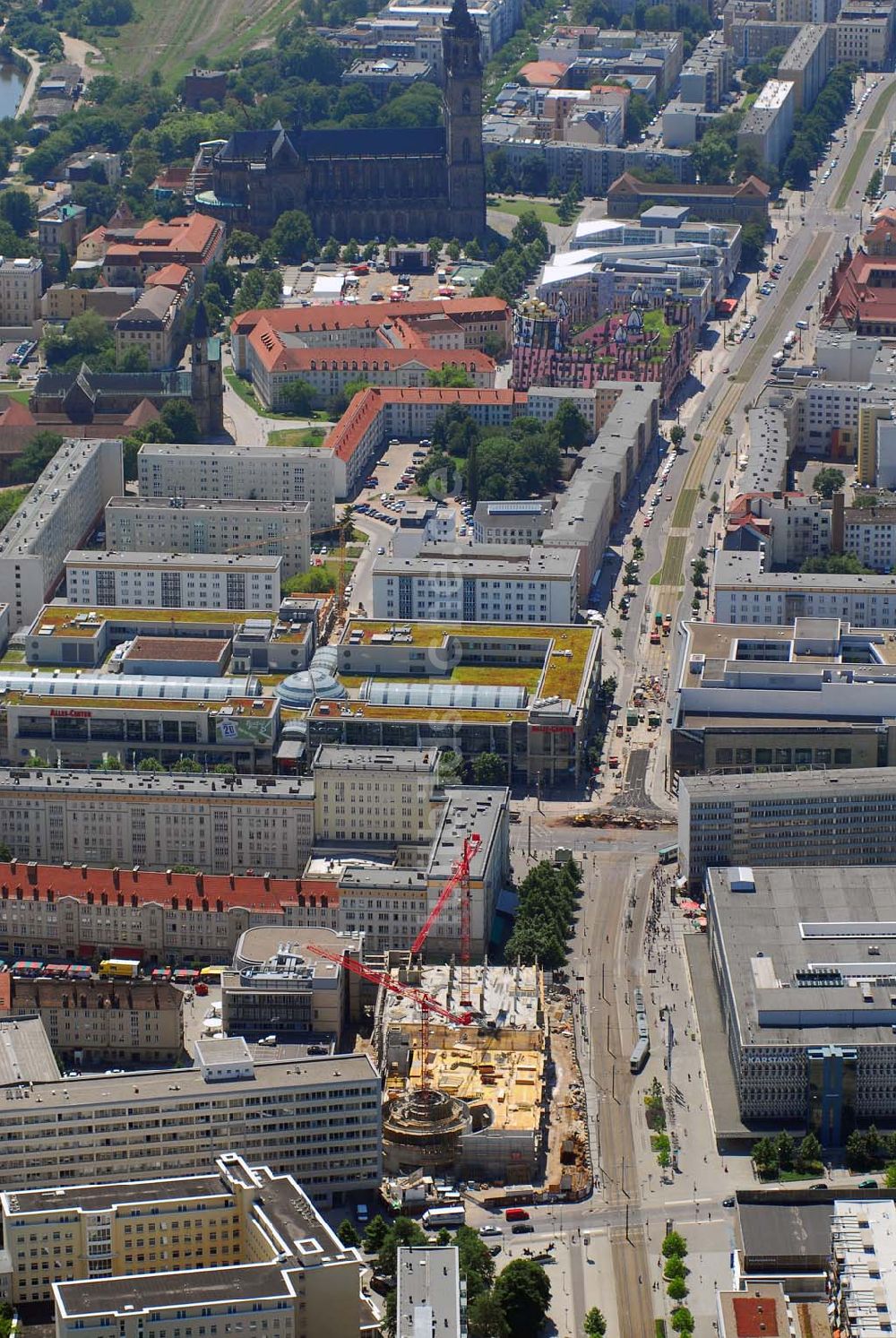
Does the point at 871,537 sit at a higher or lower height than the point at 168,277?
lower

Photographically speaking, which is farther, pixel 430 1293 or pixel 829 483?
pixel 829 483

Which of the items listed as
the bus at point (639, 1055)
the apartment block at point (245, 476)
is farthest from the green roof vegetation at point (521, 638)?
the bus at point (639, 1055)

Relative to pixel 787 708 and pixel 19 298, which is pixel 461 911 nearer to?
pixel 787 708

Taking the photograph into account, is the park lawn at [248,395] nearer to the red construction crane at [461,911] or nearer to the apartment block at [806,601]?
the apartment block at [806,601]

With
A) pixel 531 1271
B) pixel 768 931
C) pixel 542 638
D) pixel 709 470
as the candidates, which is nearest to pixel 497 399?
pixel 709 470

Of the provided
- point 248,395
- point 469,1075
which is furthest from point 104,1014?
point 248,395

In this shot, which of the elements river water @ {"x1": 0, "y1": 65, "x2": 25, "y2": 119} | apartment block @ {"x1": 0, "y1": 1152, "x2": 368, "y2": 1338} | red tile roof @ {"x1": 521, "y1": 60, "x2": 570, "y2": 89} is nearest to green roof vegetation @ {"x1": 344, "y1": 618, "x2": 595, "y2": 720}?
apartment block @ {"x1": 0, "y1": 1152, "x2": 368, "y2": 1338}
